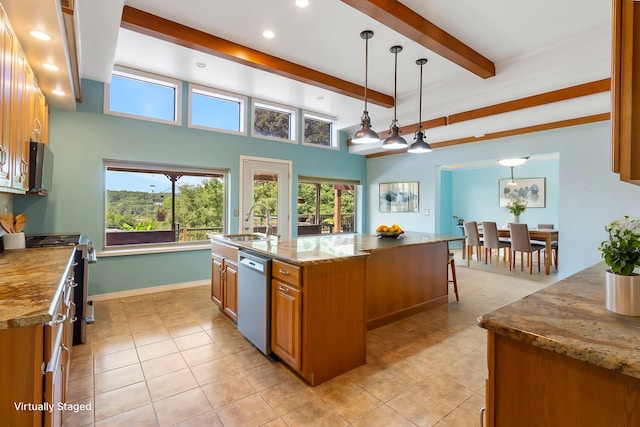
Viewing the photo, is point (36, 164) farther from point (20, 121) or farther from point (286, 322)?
point (286, 322)

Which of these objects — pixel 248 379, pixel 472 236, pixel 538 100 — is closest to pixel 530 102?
pixel 538 100

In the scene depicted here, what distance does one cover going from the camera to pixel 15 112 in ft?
6.68

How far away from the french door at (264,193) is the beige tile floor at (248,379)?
210 centimetres

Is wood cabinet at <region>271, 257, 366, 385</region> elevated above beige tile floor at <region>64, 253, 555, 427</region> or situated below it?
above

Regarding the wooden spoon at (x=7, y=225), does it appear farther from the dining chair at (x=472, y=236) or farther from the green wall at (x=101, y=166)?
the dining chair at (x=472, y=236)

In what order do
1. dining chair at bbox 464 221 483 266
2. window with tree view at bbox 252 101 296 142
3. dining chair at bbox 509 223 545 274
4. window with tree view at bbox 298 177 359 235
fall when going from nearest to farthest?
window with tree view at bbox 252 101 296 142, dining chair at bbox 509 223 545 274, window with tree view at bbox 298 177 359 235, dining chair at bbox 464 221 483 266

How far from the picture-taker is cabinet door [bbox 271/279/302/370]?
82.3 inches

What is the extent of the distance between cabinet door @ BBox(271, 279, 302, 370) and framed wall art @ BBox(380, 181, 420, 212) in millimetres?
4719

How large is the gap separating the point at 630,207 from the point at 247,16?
17.3ft

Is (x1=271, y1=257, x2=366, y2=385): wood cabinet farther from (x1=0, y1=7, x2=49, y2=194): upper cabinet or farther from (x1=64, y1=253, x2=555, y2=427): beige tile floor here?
(x1=0, y1=7, x2=49, y2=194): upper cabinet

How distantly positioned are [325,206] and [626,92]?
5672 millimetres

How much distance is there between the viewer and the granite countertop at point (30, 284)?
3.25 ft

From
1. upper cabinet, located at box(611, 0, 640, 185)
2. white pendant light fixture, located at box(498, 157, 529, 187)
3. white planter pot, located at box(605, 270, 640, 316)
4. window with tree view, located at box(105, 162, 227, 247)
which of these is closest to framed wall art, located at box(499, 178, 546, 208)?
white pendant light fixture, located at box(498, 157, 529, 187)

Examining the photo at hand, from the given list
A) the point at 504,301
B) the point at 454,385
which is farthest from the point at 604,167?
the point at 454,385
